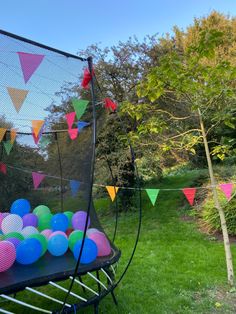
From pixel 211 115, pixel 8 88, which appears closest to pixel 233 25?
pixel 211 115

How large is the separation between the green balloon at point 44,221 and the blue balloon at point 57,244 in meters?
0.67

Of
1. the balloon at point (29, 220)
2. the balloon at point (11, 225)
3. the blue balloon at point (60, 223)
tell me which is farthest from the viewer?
the balloon at point (29, 220)

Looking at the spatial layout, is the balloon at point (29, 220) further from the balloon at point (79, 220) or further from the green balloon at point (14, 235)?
the green balloon at point (14, 235)

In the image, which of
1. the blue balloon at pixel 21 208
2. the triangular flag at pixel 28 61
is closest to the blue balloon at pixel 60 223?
the blue balloon at pixel 21 208

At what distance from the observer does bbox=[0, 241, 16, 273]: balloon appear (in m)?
2.40

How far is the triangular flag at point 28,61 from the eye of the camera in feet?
7.82

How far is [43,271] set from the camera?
246 centimetres

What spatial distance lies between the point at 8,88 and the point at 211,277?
303 centimetres

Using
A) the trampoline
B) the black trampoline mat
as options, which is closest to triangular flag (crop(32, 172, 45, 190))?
the trampoline

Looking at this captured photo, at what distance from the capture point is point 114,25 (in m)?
7.77

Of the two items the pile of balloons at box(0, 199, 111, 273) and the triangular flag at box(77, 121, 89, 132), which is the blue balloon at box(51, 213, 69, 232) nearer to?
the pile of balloons at box(0, 199, 111, 273)

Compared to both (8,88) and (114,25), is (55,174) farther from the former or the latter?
(114,25)

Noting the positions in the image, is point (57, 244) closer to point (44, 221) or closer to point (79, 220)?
point (79, 220)

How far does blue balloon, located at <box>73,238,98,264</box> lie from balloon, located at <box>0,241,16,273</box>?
0.50 meters
